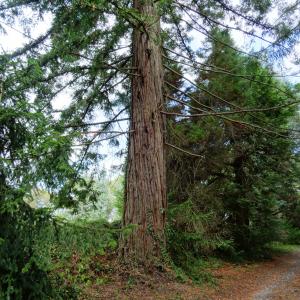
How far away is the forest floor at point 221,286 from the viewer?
14.5ft

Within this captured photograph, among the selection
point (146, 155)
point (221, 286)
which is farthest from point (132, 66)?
point (221, 286)

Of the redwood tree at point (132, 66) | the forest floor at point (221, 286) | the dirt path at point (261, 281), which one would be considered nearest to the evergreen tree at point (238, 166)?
the dirt path at point (261, 281)

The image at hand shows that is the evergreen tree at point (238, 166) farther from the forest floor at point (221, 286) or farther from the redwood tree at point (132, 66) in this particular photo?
the redwood tree at point (132, 66)

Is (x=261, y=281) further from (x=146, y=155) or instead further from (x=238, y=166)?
(x=146, y=155)

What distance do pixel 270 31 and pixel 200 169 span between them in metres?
4.59

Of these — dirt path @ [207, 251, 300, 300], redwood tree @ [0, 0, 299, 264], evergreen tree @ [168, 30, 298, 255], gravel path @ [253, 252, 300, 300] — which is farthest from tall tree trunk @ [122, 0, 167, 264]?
evergreen tree @ [168, 30, 298, 255]

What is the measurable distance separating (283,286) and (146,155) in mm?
4223

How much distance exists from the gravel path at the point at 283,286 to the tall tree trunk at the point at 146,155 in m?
2.31

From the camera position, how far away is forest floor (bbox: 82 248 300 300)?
4.41 m

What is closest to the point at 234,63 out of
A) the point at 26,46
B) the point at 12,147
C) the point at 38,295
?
the point at 26,46

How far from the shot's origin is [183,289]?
4.71 metres

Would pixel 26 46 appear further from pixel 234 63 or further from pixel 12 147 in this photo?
pixel 234 63

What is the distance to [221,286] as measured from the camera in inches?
233

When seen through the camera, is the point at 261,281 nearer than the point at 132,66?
No
